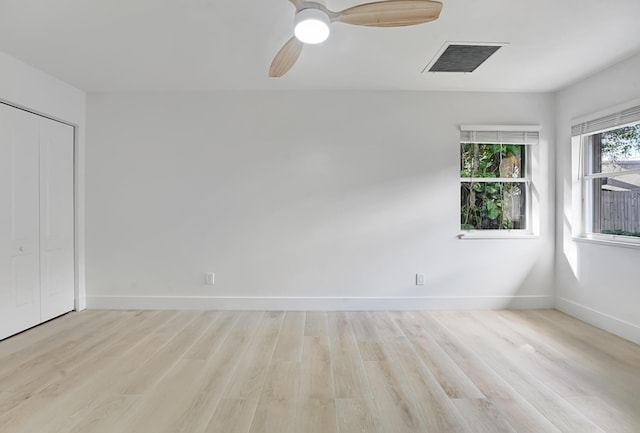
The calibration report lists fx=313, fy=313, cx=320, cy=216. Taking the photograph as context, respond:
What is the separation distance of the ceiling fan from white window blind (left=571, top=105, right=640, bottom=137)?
239cm

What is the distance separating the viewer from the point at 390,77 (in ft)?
10.6

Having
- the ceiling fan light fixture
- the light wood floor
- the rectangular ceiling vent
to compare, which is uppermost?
the rectangular ceiling vent

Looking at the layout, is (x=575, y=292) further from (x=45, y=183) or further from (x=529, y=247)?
(x=45, y=183)

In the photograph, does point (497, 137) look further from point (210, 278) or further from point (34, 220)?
point (34, 220)

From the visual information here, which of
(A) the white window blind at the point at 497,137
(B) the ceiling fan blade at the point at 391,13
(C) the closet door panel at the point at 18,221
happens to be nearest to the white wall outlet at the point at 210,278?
(C) the closet door panel at the point at 18,221

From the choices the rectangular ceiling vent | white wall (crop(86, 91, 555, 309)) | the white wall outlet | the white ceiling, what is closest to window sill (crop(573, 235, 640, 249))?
white wall (crop(86, 91, 555, 309))

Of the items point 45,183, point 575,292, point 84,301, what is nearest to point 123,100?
point 45,183

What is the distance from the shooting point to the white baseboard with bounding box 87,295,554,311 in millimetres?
3588

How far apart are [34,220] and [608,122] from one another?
222 inches

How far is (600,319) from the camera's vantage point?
3.06 metres

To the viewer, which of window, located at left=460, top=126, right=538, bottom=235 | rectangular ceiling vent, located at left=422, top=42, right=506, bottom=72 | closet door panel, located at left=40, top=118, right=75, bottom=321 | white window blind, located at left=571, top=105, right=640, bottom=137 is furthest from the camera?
window, located at left=460, top=126, right=538, bottom=235

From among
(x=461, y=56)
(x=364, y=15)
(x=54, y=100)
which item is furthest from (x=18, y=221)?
(x=461, y=56)

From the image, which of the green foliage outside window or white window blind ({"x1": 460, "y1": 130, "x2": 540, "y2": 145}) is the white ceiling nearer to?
white window blind ({"x1": 460, "y1": 130, "x2": 540, "y2": 145})

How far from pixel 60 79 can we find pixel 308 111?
262 centimetres
